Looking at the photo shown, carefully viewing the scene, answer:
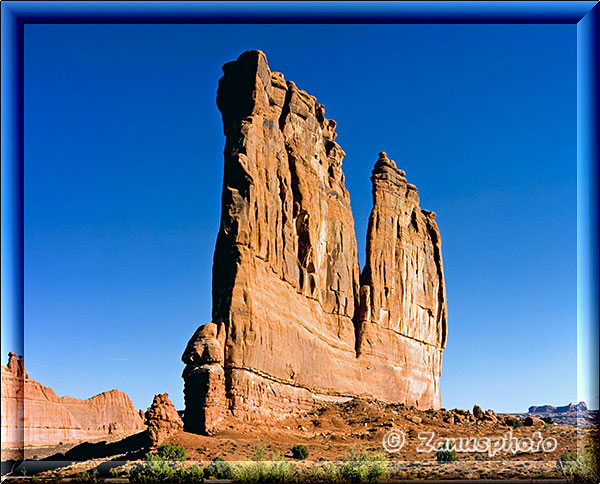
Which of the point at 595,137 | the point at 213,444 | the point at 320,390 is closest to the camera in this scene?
the point at 595,137

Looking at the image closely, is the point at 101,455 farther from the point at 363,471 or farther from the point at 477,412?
the point at 477,412

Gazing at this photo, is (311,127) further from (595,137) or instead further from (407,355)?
(595,137)

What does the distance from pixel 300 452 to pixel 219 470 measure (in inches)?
428

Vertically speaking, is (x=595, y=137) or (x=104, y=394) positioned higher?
(x=595, y=137)

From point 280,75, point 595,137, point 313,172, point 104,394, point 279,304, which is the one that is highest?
point 280,75

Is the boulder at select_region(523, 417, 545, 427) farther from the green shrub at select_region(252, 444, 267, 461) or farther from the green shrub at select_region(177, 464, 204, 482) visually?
the green shrub at select_region(177, 464, 204, 482)

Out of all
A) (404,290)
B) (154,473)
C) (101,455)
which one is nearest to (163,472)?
(154,473)

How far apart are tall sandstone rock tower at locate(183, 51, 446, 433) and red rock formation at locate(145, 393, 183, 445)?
2292 mm

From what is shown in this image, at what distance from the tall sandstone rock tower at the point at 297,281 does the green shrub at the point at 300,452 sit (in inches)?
180

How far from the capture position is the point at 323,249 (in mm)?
69750

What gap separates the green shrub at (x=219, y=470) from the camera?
3459cm

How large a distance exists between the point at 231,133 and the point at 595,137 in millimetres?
34915

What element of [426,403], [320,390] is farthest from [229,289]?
[426,403]

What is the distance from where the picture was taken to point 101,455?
46.9 metres
